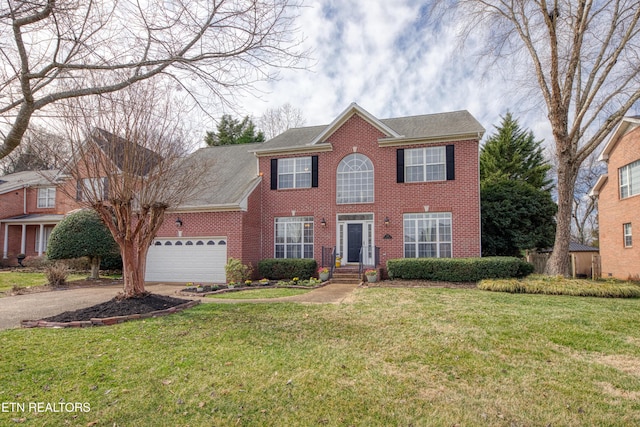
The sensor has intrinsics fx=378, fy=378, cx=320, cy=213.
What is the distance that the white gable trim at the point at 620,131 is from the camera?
1559 cm

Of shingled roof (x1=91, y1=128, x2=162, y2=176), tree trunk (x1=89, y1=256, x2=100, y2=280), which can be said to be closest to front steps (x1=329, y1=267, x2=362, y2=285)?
shingled roof (x1=91, y1=128, x2=162, y2=176)

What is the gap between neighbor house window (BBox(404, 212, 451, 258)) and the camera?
593 inches

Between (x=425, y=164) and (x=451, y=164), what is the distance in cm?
102

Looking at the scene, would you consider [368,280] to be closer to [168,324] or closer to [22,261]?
[168,324]

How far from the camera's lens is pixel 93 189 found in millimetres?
7945

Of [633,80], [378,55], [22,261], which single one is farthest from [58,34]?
[22,261]

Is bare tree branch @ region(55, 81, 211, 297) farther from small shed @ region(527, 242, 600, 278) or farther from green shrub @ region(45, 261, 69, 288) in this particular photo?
small shed @ region(527, 242, 600, 278)

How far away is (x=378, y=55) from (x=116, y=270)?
1662 centimetres

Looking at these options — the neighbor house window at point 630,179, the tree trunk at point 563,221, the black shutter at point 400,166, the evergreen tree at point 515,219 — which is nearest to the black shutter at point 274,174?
the black shutter at point 400,166

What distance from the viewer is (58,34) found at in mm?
4859

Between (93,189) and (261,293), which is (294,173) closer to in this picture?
(261,293)

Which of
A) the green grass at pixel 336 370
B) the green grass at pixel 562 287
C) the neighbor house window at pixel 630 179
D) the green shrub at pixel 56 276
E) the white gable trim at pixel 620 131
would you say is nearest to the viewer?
the green grass at pixel 336 370

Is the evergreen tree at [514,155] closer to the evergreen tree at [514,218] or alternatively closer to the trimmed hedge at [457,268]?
the evergreen tree at [514,218]

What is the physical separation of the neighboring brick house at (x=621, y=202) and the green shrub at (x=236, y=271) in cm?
1651
